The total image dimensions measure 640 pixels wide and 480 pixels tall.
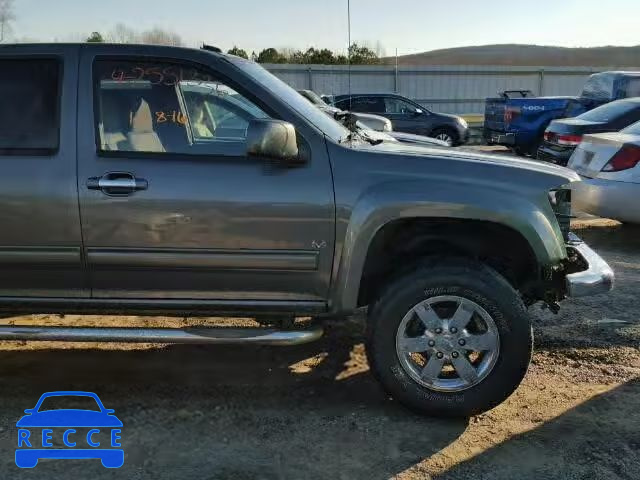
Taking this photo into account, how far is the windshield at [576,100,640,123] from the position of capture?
9805mm

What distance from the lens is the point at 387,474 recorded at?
297 cm

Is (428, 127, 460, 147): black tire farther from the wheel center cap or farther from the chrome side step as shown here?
the chrome side step

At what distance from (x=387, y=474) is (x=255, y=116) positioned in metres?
1.96

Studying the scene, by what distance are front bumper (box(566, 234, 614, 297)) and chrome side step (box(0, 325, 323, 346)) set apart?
138 cm

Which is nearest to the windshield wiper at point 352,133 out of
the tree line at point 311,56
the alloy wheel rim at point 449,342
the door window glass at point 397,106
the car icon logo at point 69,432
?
the alloy wheel rim at point 449,342

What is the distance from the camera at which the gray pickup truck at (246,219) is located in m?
3.31

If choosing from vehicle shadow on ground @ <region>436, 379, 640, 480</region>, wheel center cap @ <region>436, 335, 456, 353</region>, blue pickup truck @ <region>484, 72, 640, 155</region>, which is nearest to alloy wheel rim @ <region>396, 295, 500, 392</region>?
wheel center cap @ <region>436, 335, 456, 353</region>

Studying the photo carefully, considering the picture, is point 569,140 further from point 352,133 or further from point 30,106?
→ point 30,106

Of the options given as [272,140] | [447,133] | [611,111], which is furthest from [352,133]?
[447,133]

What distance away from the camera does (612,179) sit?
22.3 ft

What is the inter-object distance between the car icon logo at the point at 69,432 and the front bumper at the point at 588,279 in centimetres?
248

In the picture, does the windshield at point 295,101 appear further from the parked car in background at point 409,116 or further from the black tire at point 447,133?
the black tire at point 447,133

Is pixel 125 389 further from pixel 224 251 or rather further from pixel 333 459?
pixel 333 459

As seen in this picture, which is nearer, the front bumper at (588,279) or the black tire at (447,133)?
the front bumper at (588,279)
